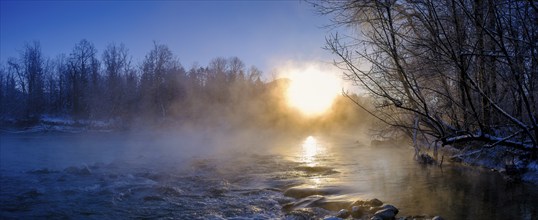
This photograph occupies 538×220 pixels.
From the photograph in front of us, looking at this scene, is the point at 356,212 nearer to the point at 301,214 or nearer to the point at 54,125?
the point at 301,214

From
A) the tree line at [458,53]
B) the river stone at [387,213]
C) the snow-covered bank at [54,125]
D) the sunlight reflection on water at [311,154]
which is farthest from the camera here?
the snow-covered bank at [54,125]

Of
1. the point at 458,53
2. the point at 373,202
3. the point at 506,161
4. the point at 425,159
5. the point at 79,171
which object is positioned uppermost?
the point at 458,53

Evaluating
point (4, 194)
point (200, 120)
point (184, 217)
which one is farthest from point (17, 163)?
point (200, 120)

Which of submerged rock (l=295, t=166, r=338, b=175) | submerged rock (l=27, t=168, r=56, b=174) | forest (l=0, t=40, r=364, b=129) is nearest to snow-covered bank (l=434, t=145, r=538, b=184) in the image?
submerged rock (l=295, t=166, r=338, b=175)

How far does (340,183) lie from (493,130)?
21.0ft

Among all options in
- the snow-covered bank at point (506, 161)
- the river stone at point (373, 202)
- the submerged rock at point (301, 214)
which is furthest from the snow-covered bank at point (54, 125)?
the river stone at point (373, 202)

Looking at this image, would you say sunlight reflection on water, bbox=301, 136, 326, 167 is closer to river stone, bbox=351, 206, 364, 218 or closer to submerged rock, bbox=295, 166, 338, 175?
submerged rock, bbox=295, 166, 338, 175

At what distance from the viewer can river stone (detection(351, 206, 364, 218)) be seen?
822cm

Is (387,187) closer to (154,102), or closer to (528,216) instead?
(528,216)

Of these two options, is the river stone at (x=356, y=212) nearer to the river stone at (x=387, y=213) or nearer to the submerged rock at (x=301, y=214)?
the river stone at (x=387, y=213)

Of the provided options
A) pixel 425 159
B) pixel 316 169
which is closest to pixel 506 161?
pixel 425 159

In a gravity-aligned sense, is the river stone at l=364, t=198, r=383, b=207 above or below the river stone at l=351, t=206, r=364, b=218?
above

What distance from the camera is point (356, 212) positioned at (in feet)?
27.3

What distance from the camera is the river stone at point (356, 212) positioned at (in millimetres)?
8219
